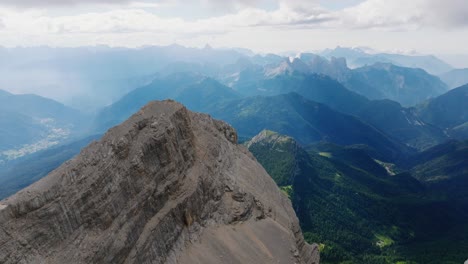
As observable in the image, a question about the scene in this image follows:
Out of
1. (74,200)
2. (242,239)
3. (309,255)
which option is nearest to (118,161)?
(74,200)

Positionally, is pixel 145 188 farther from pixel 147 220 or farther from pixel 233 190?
pixel 233 190

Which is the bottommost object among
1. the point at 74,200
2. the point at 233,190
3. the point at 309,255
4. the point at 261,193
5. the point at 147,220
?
the point at 309,255

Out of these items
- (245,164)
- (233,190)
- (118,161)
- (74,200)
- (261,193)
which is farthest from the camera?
(245,164)

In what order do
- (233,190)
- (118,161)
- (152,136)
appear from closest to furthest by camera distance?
(118,161) < (152,136) < (233,190)

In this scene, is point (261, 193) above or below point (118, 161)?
below

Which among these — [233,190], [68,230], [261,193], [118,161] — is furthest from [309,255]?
[68,230]

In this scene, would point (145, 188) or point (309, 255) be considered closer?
point (145, 188)
